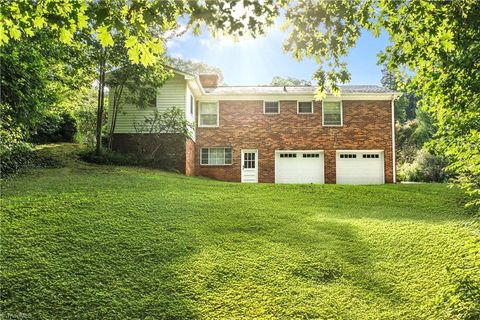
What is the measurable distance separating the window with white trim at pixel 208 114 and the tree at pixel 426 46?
17216mm

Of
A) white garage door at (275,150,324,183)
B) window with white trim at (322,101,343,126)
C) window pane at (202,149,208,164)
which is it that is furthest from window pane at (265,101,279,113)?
window pane at (202,149,208,164)

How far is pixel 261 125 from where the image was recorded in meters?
23.0

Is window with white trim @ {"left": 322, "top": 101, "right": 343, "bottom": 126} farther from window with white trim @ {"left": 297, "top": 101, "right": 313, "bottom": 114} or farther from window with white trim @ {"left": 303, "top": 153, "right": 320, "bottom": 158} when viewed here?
window with white trim @ {"left": 303, "top": 153, "right": 320, "bottom": 158}

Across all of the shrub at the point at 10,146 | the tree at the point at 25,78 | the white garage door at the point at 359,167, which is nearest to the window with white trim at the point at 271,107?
the white garage door at the point at 359,167

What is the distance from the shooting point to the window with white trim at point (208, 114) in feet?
76.2

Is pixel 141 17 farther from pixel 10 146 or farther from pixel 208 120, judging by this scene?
pixel 208 120

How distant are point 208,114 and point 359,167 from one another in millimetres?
8727

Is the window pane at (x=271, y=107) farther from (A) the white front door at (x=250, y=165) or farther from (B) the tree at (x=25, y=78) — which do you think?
(B) the tree at (x=25, y=78)

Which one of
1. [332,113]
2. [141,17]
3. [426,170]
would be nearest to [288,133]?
[332,113]

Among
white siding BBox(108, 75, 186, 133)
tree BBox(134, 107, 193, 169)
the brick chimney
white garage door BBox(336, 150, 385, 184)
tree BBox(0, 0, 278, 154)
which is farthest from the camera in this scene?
the brick chimney

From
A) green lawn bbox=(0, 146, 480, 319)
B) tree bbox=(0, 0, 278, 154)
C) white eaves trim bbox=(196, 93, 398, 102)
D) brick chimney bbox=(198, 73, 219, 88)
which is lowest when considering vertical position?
green lawn bbox=(0, 146, 480, 319)

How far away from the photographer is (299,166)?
75.1ft

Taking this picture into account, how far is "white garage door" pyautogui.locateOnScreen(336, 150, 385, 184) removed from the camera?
22.7 m

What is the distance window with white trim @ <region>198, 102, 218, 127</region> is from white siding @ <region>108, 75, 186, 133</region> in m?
2.99
